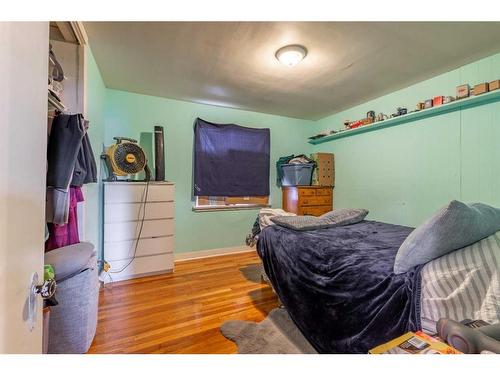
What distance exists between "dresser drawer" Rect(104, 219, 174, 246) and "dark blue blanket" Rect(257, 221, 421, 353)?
1343mm

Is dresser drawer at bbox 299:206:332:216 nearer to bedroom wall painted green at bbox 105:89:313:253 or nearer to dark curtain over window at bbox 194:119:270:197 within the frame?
bedroom wall painted green at bbox 105:89:313:253

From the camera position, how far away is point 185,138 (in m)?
3.28

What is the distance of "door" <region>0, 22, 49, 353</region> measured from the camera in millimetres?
436

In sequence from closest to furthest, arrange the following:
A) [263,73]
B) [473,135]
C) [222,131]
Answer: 1. [473,135]
2. [263,73]
3. [222,131]

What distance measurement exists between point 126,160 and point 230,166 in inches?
58.8

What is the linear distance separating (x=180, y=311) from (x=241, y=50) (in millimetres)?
2343

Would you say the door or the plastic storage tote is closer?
the door

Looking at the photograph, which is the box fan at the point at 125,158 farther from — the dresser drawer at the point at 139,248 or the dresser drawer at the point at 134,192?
the dresser drawer at the point at 139,248

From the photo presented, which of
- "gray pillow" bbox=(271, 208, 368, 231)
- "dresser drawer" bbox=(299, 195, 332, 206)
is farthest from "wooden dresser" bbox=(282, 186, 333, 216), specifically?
"gray pillow" bbox=(271, 208, 368, 231)

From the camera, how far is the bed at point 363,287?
Answer: 2.97 ft

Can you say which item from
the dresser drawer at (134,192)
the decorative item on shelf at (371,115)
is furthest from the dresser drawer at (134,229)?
the decorative item on shelf at (371,115)
